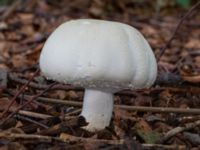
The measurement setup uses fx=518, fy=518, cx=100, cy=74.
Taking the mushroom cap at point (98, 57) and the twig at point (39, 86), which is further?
the twig at point (39, 86)

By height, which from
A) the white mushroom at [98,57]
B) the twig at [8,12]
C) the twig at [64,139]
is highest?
the twig at [8,12]

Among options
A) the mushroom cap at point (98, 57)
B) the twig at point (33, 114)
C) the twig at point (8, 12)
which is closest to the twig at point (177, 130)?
the mushroom cap at point (98, 57)

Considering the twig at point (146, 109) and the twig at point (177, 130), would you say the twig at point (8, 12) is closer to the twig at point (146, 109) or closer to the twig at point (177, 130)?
the twig at point (146, 109)

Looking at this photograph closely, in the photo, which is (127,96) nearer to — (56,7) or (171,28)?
(171,28)

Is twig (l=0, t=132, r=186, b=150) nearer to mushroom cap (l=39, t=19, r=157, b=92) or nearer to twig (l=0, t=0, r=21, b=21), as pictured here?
mushroom cap (l=39, t=19, r=157, b=92)

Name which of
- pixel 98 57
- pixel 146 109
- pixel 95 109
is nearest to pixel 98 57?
pixel 98 57

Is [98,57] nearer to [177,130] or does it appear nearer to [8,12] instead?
[177,130]

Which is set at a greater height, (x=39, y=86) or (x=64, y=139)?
(x=39, y=86)

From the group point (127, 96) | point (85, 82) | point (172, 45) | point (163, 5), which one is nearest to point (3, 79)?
point (127, 96)
